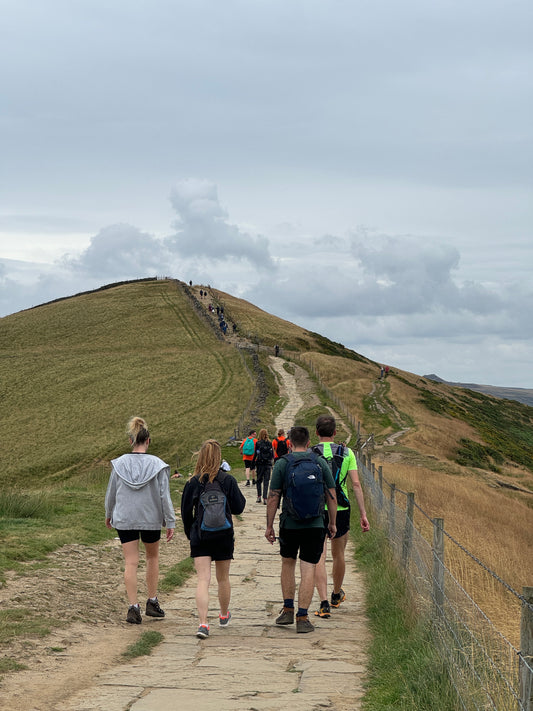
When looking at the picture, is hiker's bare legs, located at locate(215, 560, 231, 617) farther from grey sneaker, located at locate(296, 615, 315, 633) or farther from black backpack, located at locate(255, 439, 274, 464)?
black backpack, located at locate(255, 439, 274, 464)

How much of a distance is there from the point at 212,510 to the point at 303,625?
58.2 inches

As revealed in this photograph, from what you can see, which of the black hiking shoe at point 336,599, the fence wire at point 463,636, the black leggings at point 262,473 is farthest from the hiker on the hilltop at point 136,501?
the black leggings at point 262,473

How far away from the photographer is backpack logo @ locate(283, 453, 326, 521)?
7492 mm

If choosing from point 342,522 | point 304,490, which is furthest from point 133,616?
point 342,522

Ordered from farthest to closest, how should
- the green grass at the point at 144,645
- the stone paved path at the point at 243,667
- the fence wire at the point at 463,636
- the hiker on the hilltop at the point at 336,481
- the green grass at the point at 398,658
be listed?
the hiker on the hilltop at the point at 336,481, the green grass at the point at 144,645, the stone paved path at the point at 243,667, the green grass at the point at 398,658, the fence wire at the point at 463,636

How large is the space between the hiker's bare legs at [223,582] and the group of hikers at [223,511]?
1 centimetres

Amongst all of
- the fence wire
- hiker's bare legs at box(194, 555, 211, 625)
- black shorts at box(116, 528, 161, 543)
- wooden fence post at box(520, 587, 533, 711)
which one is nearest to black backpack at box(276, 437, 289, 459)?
the fence wire

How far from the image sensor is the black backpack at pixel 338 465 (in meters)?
8.34

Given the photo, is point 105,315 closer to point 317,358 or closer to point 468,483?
point 317,358

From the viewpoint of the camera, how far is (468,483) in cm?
2645

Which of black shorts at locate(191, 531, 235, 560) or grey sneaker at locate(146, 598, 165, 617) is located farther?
grey sneaker at locate(146, 598, 165, 617)

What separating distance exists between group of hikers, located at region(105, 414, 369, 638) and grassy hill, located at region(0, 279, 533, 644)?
2558 mm

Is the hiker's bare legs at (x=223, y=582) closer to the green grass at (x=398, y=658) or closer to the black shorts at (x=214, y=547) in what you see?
the black shorts at (x=214, y=547)

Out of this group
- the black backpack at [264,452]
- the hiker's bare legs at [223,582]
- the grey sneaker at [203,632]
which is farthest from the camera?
the black backpack at [264,452]
